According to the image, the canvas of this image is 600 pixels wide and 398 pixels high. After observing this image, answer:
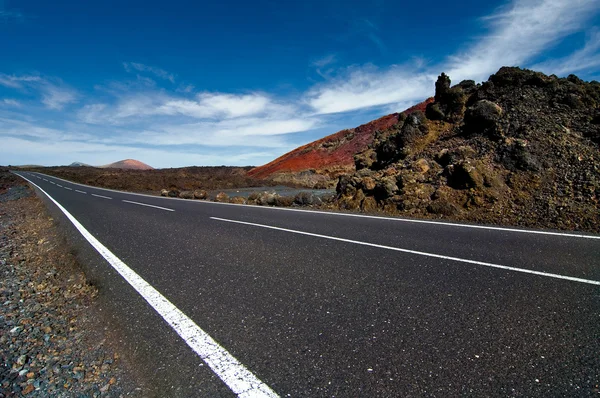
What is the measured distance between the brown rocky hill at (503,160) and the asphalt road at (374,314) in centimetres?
227

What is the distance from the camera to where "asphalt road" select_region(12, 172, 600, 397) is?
2.03 m

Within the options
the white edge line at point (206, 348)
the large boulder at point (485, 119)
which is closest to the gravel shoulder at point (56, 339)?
the white edge line at point (206, 348)

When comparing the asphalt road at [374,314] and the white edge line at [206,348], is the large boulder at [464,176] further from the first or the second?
the white edge line at [206,348]

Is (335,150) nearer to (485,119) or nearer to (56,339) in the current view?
(485,119)

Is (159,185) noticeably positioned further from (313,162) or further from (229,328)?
(229,328)

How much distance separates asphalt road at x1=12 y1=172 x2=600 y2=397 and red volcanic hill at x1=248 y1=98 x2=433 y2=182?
129ft

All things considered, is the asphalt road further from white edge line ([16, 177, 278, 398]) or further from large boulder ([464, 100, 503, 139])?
large boulder ([464, 100, 503, 139])

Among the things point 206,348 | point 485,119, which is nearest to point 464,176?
point 485,119

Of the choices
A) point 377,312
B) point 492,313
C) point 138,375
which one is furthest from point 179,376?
point 492,313

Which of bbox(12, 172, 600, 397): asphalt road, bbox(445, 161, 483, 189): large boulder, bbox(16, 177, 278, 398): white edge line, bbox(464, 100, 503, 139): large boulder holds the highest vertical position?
bbox(464, 100, 503, 139): large boulder

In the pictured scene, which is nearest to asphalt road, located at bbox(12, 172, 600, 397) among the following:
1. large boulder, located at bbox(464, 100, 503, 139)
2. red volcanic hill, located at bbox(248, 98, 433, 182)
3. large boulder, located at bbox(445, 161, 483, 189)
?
large boulder, located at bbox(445, 161, 483, 189)

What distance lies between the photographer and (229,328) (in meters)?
2.74

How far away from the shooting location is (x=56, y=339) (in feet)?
8.96

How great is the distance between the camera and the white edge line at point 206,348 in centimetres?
199
